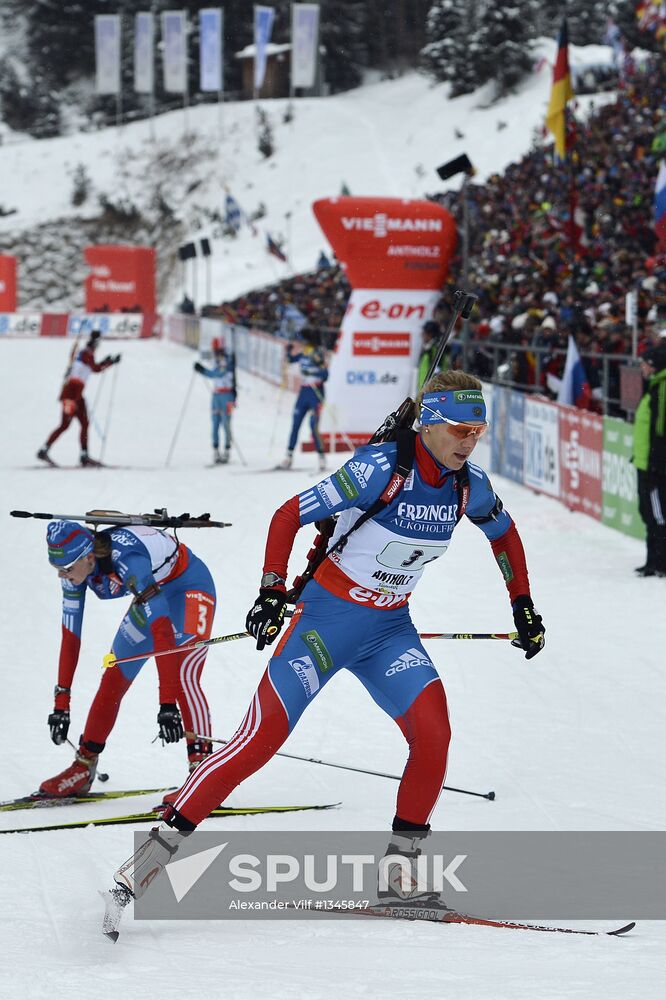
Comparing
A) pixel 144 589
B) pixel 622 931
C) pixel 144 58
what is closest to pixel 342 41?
pixel 144 58

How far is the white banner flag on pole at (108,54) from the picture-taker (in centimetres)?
6262

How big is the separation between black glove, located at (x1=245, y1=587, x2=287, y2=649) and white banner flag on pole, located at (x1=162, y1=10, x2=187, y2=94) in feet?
191

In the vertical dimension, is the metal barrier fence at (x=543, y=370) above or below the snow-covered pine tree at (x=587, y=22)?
below

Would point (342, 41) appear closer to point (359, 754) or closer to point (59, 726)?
point (359, 754)

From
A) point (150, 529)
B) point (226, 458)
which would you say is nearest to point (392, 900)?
point (150, 529)

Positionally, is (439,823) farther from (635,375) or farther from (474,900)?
(635,375)

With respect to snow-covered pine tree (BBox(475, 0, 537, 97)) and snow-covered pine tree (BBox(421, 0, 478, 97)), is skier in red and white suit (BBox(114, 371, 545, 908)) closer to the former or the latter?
snow-covered pine tree (BBox(475, 0, 537, 97))

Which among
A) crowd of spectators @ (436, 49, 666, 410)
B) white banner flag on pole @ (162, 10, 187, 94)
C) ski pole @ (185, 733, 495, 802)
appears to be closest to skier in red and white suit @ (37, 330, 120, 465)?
crowd of spectators @ (436, 49, 666, 410)

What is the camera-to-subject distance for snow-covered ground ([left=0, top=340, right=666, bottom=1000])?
3.94m

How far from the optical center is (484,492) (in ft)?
15.4

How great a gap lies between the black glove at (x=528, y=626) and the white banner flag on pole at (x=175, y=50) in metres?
58.0

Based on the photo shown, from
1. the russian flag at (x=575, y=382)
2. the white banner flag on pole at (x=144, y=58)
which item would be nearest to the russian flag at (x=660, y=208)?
the russian flag at (x=575, y=382)

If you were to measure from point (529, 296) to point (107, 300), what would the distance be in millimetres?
31964

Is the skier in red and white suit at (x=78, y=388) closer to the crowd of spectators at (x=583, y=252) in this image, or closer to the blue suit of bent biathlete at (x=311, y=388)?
the blue suit of bent biathlete at (x=311, y=388)
